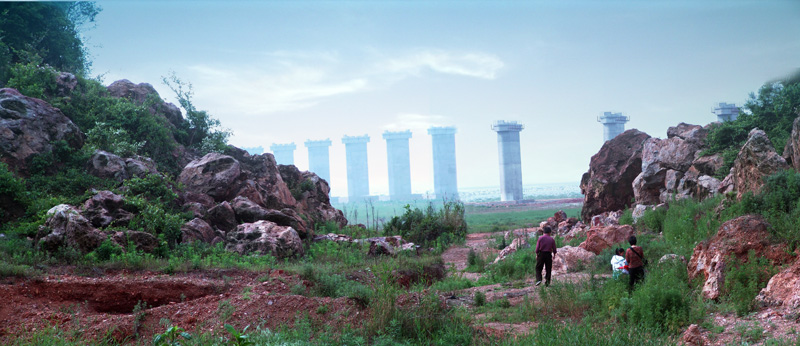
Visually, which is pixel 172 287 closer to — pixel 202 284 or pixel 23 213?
pixel 202 284

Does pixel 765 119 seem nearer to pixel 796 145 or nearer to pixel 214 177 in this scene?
pixel 796 145

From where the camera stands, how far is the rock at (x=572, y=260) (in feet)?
41.2

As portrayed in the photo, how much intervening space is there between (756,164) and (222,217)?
48.0 feet

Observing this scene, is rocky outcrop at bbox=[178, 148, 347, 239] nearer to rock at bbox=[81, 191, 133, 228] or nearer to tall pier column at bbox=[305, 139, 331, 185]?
rock at bbox=[81, 191, 133, 228]

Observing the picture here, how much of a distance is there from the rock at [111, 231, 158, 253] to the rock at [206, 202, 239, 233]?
11.6 ft

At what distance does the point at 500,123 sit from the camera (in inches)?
2287

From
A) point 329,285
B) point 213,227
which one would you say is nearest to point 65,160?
point 213,227

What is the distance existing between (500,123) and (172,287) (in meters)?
51.7

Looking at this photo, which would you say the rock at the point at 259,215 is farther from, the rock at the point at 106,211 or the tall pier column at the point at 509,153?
the tall pier column at the point at 509,153

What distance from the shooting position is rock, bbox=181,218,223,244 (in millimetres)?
13781

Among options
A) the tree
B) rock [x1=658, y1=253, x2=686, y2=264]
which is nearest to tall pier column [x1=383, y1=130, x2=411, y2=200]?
the tree

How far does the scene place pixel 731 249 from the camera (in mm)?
8531

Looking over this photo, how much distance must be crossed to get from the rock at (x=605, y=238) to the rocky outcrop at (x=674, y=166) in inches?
194

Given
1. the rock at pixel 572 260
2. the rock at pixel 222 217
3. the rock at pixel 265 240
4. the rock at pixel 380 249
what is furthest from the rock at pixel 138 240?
the rock at pixel 572 260
